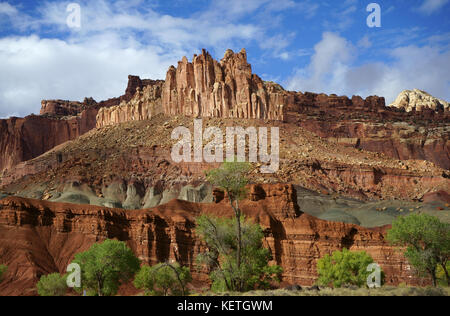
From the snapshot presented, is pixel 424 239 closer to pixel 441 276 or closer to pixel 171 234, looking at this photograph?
pixel 441 276

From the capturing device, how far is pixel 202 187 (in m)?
120

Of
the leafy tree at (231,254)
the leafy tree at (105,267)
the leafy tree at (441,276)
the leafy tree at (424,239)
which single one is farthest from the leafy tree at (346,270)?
the leafy tree at (105,267)

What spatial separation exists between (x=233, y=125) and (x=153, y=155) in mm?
22750

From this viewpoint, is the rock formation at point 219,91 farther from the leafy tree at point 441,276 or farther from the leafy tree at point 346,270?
the leafy tree at point 441,276

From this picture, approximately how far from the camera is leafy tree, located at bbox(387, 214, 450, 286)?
49812 millimetres

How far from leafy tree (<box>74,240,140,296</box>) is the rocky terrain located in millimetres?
10345

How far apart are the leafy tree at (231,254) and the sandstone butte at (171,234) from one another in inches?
965

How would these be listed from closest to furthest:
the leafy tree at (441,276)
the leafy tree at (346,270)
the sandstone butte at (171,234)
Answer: the leafy tree at (441,276), the leafy tree at (346,270), the sandstone butte at (171,234)

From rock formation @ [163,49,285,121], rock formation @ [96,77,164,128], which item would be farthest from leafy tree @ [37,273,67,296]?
rock formation @ [96,77,164,128]

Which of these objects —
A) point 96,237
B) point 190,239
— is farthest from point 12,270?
point 190,239

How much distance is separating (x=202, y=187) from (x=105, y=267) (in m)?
72.4

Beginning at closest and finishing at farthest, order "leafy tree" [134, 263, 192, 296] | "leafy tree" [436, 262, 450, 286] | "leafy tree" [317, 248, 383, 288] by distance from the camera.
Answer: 1. "leafy tree" [134, 263, 192, 296]
2. "leafy tree" [436, 262, 450, 286]
3. "leafy tree" [317, 248, 383, 288]

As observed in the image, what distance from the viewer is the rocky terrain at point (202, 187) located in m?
71.9

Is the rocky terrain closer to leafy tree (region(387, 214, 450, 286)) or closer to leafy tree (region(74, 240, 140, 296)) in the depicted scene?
leafy tree (region(74, 240, 140, 296))
